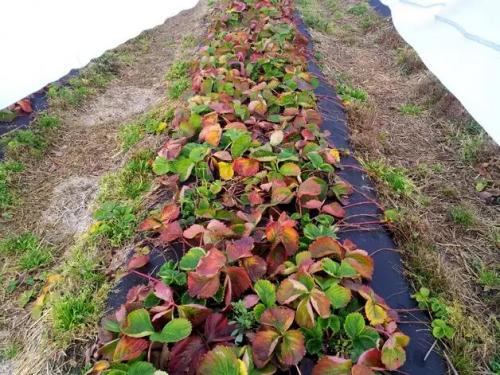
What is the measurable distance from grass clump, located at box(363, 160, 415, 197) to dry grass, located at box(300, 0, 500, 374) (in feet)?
0.16

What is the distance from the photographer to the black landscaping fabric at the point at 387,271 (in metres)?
1.40

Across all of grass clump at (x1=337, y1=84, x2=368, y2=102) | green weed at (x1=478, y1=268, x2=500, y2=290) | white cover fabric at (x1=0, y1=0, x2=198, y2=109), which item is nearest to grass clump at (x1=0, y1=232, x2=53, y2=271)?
white cover fabric at (x1=0, y1=0, x2=198, y2=109)

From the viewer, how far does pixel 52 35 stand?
11.5 feet

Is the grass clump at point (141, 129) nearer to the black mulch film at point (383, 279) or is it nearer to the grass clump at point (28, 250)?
the grass clump at point (28, 250)

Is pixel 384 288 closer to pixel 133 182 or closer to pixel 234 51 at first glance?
pixel 133 182

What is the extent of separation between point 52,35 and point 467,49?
11.1 ft

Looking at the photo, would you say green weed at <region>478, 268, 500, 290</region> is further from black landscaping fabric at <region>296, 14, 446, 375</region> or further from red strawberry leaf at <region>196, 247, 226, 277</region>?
red strawberry leaf at <region>196, 247, 226, 277</region>

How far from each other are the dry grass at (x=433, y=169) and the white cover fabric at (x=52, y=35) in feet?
7.28

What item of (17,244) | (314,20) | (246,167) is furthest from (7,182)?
(314,20)

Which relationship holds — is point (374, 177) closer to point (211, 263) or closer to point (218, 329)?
point (211, 263)

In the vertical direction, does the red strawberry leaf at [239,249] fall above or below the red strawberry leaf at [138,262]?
above

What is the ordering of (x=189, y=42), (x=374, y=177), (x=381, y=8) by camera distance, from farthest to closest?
1. (x=381, y=8)
2. (x=189, y=42)
3. (x=374, y=177)

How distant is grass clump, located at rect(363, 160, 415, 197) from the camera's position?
2367mm

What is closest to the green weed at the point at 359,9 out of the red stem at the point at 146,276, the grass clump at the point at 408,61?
the grass clump at the point at 408,61
